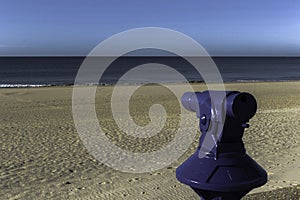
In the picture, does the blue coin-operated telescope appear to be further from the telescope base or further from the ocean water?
the ocean water

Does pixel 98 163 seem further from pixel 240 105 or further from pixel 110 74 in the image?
pixel 110 74

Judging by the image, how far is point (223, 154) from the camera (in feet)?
5.60

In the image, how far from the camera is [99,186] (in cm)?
636

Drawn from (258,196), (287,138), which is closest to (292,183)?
(258,196)

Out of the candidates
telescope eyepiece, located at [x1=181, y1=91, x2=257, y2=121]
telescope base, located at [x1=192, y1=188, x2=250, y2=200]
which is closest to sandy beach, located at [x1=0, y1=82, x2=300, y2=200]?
telescope base, located at [x1=192, y1=188, x2=250, y2=200]

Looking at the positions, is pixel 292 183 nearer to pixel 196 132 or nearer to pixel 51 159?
pixel 51 159

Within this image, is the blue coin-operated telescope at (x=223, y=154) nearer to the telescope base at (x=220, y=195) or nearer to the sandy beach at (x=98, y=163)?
the telescope base at (x=220, y=195)

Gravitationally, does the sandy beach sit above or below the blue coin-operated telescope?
below

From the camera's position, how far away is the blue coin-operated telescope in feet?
5.33

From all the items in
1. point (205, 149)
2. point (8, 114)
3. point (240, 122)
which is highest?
point (240, 122)

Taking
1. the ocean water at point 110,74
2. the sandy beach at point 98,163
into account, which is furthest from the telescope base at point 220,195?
the ocean water at point 110,74

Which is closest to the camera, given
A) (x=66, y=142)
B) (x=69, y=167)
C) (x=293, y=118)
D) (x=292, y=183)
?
(x=292, y=183)

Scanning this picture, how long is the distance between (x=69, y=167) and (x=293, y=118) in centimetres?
915

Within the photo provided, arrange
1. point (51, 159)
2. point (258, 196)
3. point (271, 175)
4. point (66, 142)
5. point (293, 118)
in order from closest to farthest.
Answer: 1. point (258, 196)
2. point (271, 175)
3. point (51, 159)
4. point (66, 142)
5. point (293, 118)
